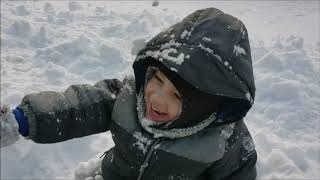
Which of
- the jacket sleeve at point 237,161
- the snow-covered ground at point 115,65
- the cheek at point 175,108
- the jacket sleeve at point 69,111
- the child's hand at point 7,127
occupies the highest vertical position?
the child's hand at point 7,127

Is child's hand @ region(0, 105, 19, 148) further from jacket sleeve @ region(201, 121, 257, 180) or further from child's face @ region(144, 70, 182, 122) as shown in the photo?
jacket sleeve @ region(201, 121, 257, 180)

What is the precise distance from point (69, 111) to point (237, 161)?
2.46 feet

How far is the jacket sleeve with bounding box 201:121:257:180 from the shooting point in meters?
1.89

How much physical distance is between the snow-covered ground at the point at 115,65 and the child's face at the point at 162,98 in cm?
87

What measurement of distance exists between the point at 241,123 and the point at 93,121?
65cm

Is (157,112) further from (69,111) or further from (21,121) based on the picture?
(21,121)

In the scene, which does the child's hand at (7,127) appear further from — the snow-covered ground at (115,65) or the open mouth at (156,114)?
the snow-covered ground at (115,65)

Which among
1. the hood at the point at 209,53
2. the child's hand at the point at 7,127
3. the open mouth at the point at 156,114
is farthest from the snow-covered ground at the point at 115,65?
the hood at the point at 209,53

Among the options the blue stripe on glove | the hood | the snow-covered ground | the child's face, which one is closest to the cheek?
the child's face

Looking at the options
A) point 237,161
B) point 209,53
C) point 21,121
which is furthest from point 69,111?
point 237,161

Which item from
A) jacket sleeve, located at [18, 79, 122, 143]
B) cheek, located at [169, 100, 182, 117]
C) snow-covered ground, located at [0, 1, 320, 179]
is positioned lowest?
snow-covered ground, located at [0, 1, 320, 179]

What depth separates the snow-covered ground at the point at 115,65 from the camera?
2.90 m

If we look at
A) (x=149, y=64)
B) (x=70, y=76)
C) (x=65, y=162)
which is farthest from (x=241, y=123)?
(x=70, y=76)

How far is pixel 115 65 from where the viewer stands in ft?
13.8
